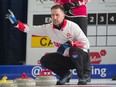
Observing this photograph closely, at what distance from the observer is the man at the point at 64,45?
238cm

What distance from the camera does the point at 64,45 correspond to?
2.46m

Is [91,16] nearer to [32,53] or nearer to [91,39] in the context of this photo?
[91,39]

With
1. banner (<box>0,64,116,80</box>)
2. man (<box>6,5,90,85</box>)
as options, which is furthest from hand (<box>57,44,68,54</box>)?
banner (<box>0,64,116,80</box>)

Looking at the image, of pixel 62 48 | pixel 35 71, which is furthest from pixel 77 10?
pixel 35 71

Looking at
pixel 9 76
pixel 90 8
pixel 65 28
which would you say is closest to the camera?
pixel 65 28

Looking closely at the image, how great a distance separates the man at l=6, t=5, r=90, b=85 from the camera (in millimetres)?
2375

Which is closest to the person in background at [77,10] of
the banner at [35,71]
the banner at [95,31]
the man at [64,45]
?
the man at [64,45]

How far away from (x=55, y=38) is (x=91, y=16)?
1.42 meters

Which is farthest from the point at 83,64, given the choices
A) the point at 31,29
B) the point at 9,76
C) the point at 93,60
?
the point at 93,60

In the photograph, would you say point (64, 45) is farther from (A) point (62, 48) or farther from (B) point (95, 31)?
(B) point (95, 31)

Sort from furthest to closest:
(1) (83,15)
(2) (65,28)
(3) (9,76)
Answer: (3) (9,76), (1) (83,15), (2) (65,28)

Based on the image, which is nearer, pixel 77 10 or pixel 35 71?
pixel 77 10

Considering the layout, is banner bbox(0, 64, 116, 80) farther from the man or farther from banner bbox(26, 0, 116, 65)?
the man

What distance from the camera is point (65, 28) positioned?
2443 millimetres
